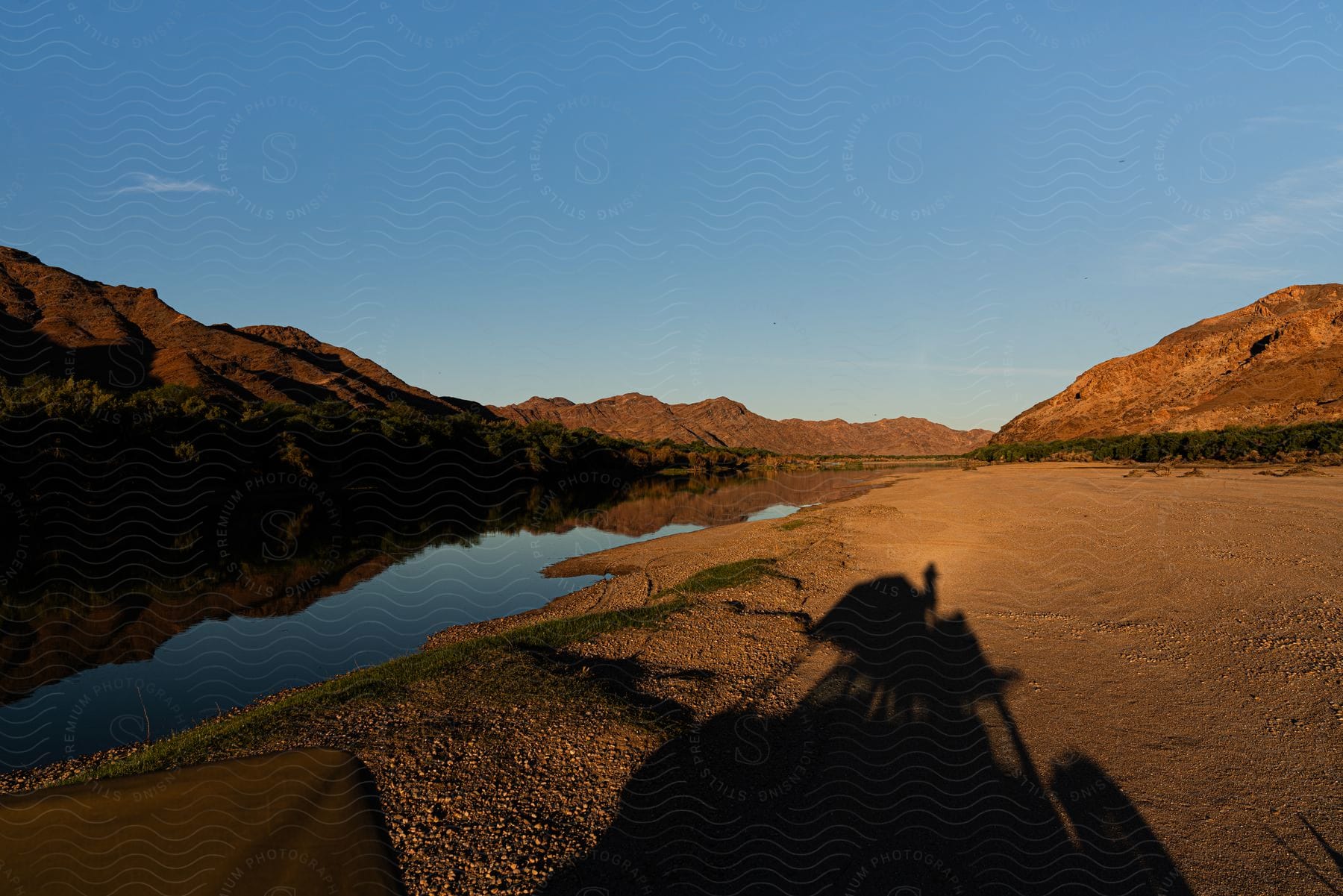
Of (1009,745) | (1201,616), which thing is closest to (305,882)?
(1009,745)

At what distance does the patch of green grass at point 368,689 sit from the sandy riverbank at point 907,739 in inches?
7.8

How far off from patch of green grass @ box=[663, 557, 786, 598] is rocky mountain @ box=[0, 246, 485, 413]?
68.4 m

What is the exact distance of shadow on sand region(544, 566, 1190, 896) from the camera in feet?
22.1

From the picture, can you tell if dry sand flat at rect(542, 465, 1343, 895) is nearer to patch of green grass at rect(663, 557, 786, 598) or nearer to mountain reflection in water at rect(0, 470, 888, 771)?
patch of green grass at rect(663, 557, 786, 598)

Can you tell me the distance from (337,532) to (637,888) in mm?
39545

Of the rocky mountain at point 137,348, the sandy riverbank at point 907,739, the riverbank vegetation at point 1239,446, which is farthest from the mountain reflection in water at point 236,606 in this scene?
the riverbank vegetation at point 1239,446

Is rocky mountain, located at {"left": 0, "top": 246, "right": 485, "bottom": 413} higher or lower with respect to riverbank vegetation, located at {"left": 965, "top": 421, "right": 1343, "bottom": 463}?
higher

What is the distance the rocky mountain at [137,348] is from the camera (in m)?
81.4

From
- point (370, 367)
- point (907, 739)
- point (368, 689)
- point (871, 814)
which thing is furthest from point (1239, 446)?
point (370, 367)

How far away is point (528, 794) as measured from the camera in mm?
8180

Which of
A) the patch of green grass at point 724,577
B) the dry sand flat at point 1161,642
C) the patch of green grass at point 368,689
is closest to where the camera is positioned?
the dry sand flat at point 1161,642

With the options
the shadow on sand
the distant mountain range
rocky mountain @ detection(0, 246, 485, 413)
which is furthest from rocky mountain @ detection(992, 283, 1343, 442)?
rocky mountain @ detection(0, 246, 485, 413)

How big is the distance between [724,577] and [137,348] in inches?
4785

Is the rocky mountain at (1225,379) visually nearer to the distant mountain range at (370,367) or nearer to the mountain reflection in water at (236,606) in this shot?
the distant mountain range at (370,367)
